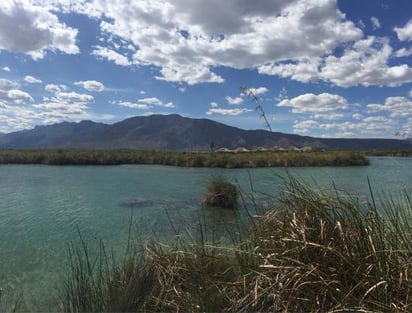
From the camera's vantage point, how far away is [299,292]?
10.6ft

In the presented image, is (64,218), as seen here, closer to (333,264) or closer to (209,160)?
(333,264)

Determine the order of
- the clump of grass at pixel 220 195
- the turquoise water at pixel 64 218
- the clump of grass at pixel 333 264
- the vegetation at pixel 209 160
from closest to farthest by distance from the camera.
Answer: the clump of grass at pixel 333 264, the turquoise water at pixel 64 218, the clump of grass at pixel 220 195, the vegetation at pixel 209 160

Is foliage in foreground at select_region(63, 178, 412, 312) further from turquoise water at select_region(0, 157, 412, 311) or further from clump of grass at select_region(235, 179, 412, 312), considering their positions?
turquoise water at select_region(0, 157, 412, 311)

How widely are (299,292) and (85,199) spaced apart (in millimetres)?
16369

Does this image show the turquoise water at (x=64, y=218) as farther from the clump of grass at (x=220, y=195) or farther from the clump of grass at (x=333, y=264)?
the clump of grass at (x=333, y=264)

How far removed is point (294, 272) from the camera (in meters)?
3.34

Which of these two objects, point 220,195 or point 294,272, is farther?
point 220,195

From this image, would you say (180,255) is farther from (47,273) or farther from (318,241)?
(47,273)

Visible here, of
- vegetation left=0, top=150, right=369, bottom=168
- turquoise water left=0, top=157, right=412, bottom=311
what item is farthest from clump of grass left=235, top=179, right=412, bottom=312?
vegetation left=0, top=150, right=369, bottom=168

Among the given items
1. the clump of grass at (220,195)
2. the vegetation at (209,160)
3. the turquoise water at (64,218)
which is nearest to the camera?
the turquoise water at (64,218)

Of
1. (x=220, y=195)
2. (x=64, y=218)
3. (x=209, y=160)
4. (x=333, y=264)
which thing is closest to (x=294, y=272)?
(x=333, y=264)

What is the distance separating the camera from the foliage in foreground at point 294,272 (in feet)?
10.2

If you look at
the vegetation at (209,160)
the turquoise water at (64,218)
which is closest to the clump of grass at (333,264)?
the turquoise water at (64,218)

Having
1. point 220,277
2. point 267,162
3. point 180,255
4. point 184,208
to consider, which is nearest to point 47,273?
point 180,255
